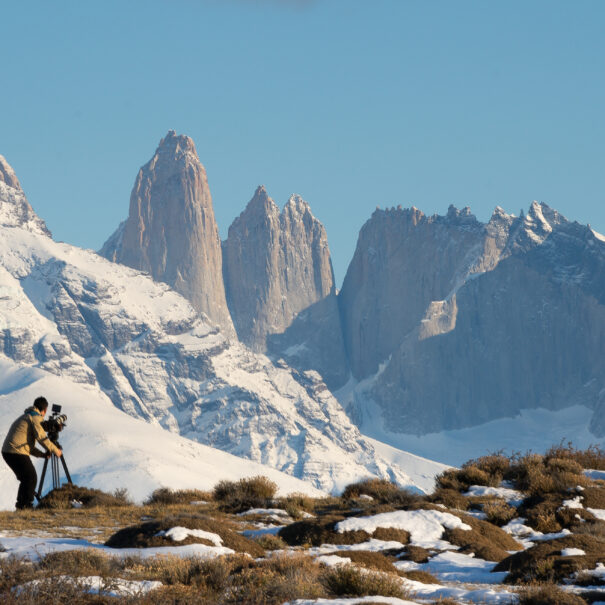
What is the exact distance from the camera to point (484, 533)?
19422mm

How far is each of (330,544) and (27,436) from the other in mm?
8027

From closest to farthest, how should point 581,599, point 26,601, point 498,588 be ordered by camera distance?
point 26,601, point 581,599, point 498,588

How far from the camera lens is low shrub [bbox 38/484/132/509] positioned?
79.7 ft

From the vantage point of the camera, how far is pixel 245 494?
25.2 meters

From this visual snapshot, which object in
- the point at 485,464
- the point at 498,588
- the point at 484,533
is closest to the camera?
the point at 498,588

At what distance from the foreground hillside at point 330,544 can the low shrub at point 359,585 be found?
18mm

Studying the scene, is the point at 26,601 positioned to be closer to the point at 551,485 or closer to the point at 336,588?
the point at 336,588

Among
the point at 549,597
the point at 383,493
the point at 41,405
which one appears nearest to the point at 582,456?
the point at 383,493

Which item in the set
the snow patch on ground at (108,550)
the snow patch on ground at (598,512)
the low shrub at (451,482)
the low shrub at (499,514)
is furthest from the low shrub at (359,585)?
the low shrub at (451,482)

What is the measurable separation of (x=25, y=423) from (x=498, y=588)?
1217 cm

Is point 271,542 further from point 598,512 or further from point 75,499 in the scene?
point 75,499

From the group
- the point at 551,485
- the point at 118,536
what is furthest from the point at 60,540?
the point at 551,485

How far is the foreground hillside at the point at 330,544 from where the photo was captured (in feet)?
39.1

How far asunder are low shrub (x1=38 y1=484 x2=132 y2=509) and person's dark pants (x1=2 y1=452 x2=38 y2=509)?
93cm
